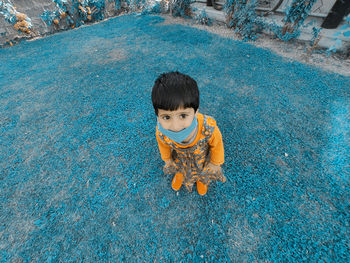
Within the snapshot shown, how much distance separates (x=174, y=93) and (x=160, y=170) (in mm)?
1542

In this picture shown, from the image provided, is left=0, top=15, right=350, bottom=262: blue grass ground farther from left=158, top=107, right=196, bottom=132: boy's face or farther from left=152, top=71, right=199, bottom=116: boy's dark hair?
left=152, top=71, right=199, bottom=116: boy's dark hair

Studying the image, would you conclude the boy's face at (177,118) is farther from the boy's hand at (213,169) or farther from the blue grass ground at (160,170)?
the blue grass ground at (160,170)

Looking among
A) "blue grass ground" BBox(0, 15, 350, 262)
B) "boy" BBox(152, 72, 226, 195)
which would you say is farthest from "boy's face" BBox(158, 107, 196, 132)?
"blue grass ground" BBox(0, 15, 350, 262)

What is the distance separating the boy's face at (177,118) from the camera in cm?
110

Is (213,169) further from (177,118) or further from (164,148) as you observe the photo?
(177,118)

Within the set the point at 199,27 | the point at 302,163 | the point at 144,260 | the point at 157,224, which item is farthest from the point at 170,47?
the point at 144,260

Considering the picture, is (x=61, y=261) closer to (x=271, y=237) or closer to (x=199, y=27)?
(x=271, y=237)

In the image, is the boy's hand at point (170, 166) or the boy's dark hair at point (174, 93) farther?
the boy's hand at point (170, 166)

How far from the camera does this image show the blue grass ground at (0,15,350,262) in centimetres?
174

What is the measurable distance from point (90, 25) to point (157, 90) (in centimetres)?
864

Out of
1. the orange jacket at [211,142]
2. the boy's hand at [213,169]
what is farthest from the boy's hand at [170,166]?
the boy's hand at [213,169]

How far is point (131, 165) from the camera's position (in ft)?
8.04

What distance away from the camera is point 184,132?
1.22 metres

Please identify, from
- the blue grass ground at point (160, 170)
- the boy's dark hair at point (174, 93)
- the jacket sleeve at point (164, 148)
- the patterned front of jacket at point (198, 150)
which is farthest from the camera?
the blue grass ground at point (160, 170)
